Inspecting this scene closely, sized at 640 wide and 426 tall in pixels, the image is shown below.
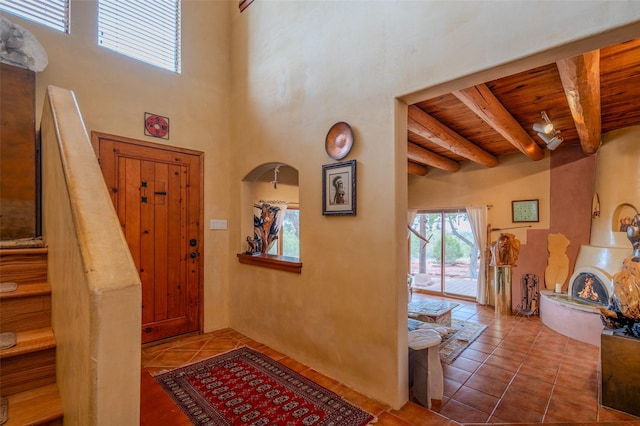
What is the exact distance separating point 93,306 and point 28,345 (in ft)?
2.73

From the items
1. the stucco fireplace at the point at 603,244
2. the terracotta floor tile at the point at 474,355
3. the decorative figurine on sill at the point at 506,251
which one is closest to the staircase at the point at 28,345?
the terracotta floor tile at the point at 474,355

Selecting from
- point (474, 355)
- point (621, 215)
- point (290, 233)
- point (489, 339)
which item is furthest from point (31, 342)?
point (621, 215)

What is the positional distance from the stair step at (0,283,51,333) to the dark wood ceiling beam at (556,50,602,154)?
126 inches

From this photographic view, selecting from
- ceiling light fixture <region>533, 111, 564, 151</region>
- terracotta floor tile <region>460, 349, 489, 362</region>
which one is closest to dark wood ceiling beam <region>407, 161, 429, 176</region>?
ceiling light fixture <region>533, 111, 564, 151</region>

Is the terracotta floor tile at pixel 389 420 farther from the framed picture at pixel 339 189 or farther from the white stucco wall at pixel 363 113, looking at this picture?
the framed picture at pixel 339 189

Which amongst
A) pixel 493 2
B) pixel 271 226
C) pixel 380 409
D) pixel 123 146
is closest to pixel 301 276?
pixel 380 409

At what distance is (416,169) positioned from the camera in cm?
618

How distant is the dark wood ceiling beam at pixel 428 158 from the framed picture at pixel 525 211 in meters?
1.24

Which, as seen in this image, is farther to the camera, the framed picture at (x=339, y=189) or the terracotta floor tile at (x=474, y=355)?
the terracotta floor tile at (x=474, y=355)

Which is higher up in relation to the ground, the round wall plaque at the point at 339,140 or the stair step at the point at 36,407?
the round wall plaque at the point at 339,140

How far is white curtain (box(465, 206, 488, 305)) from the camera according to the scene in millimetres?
5609

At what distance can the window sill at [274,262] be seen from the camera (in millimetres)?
2861

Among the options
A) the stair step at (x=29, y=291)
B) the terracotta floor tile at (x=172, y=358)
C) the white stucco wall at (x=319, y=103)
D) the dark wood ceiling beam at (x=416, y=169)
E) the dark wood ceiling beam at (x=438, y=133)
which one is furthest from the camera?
the dark wood ceiling beam at (x=416, y=169)

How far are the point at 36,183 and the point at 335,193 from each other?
8.03 feet
